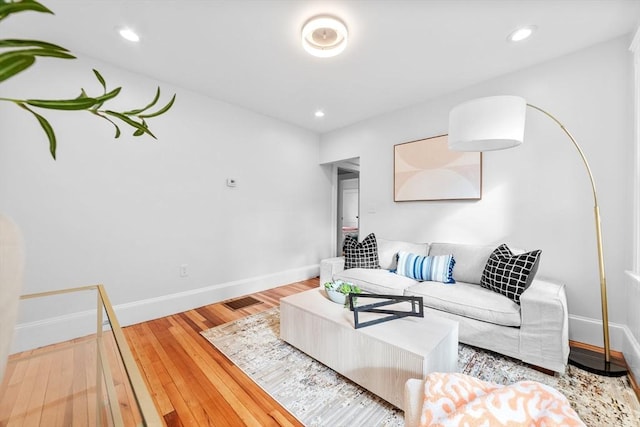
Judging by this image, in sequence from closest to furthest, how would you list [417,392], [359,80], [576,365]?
[417,392]
[576,365]
[359,80]

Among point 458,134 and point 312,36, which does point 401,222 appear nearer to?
point 458,134

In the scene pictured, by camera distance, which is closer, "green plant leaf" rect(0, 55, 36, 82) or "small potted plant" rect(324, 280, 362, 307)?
"green plant leaf" rect(0, 55, 36, 82)

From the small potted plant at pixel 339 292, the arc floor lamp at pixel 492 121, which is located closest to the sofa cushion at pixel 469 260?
the arc floor lamp at pixel 492 121

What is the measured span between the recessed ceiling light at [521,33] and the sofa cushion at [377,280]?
91.2 inches

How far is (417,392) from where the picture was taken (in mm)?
1078

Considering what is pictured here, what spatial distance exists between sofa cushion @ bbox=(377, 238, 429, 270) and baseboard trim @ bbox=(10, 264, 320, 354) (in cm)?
158

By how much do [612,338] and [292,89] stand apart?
150 inches

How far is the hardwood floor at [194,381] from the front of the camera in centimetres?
152

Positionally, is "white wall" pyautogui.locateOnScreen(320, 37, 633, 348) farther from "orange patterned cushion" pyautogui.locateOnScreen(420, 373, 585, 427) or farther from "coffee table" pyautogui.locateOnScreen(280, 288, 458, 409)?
"orange patterned cushion" pyautogui.locateOnScreen(420, 373, 585, 427)

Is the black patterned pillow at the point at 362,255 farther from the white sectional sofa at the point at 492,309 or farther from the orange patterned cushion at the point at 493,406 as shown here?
the orange patterned cushion at the point at 493,406

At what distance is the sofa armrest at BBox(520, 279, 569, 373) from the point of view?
5.99 ft

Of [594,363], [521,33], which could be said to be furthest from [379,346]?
[521,33]

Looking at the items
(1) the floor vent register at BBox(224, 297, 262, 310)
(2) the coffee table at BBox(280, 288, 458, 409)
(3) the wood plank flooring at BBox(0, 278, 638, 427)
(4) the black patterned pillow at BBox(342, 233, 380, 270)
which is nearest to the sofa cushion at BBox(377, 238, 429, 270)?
(4) the black patterned pillow at BBox(342, 233, 380, 270)

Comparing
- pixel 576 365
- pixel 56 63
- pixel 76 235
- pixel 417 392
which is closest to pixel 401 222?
pixel 576 365
